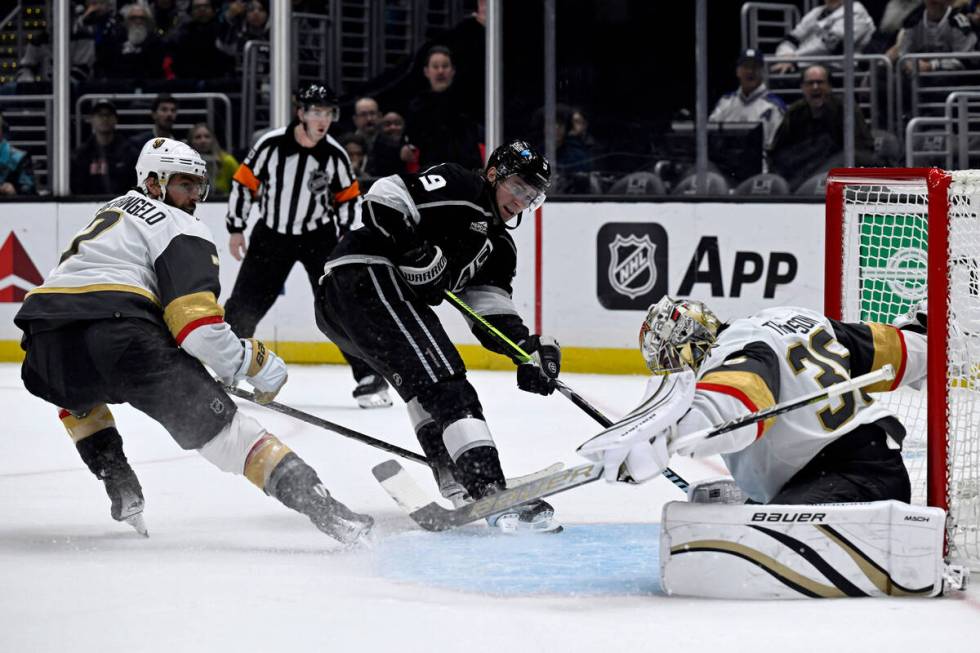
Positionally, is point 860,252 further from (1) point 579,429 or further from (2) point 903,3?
(2) point 903,3

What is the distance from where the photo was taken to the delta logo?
7.21m

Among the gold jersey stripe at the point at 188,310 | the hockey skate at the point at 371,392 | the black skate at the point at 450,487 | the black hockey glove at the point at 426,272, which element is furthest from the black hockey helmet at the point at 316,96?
the gold jersey stripe at the point at 188,310

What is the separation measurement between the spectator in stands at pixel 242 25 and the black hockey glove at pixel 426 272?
4339mm

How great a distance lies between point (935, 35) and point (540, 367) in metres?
3.96

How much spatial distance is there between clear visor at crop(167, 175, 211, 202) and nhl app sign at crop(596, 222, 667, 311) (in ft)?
11.5

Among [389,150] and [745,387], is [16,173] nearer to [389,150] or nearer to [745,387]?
[389,150]

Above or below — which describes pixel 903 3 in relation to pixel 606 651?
above

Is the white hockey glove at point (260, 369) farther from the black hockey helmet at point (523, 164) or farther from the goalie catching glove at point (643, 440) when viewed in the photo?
the goalie catching glove at point (643, 440)

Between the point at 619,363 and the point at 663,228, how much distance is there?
0.63m

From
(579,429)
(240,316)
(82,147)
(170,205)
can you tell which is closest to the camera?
(170,205)

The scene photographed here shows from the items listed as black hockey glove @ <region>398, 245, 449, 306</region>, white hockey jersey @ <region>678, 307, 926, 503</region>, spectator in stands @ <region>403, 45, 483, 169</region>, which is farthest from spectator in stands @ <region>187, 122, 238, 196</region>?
white hockey jersey @ <region>678, 307, 926, 503</region>

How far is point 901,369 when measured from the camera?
2893 mm

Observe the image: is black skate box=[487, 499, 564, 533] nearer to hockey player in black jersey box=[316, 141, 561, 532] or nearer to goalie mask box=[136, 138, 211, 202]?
hockey player in black jersey box=[316, 141, 561, 532]

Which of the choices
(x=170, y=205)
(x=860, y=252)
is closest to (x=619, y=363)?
(x=860, y=252)
